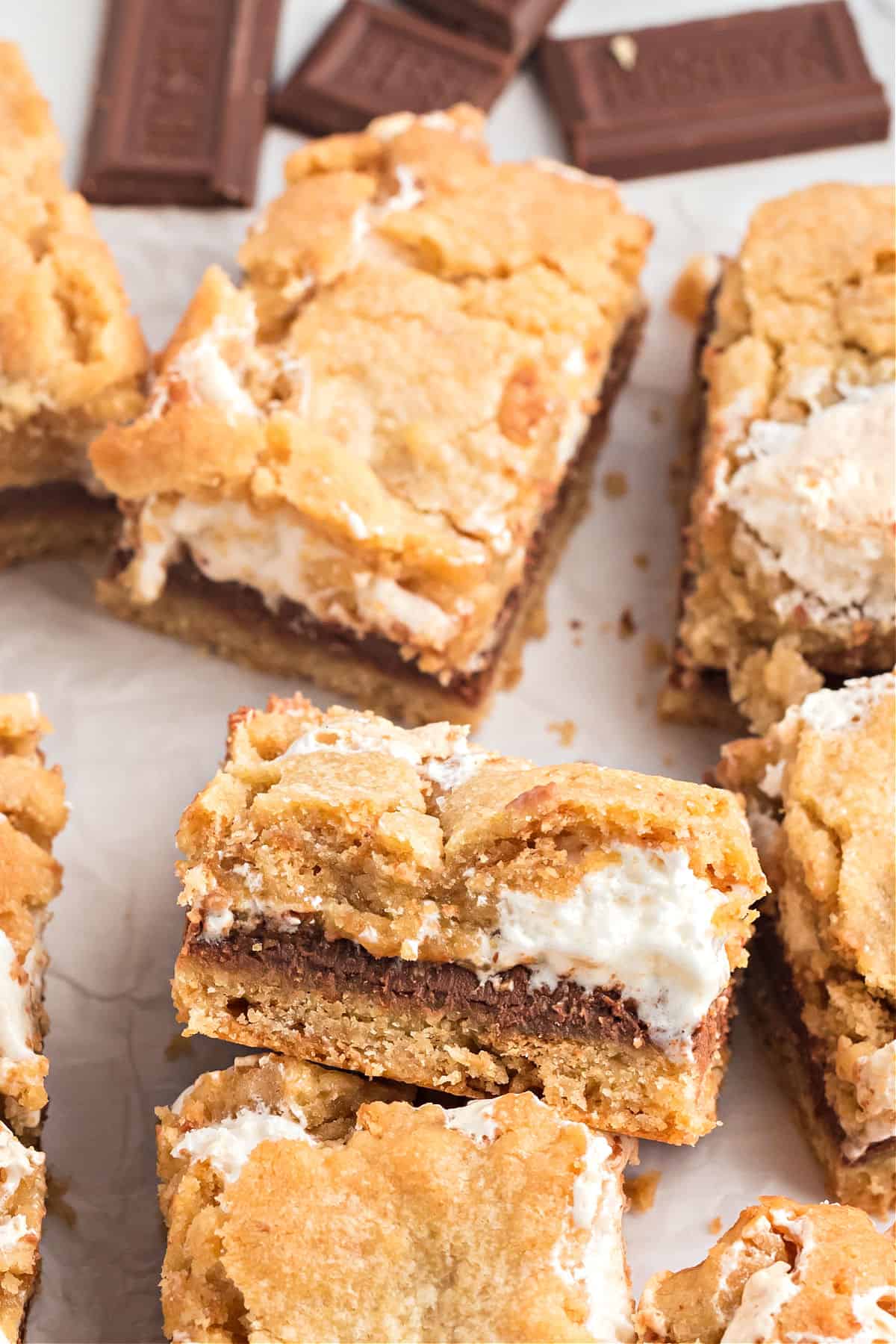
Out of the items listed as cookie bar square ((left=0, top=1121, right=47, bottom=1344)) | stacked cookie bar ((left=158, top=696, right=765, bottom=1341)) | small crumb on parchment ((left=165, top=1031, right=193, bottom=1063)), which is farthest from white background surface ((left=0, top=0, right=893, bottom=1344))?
stacked cookie bar ((left=158, top=696, right=765, bottom=1341))

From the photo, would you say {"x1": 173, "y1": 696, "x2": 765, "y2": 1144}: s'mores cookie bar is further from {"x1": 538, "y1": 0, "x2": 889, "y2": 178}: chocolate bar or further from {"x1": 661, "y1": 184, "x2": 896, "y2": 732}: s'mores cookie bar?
{"x1": 538, "y1": 0, "x2": 889, "y2": 178}: chocolate bar

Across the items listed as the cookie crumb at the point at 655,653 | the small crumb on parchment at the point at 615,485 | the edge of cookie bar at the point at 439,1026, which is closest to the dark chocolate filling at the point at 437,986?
the edge of cookie bar at the point at 439,1026

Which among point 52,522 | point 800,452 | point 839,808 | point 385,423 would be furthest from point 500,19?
point 839,808

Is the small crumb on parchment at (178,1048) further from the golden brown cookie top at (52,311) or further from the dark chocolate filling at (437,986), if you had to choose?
the golden brown cookie top at (52,311)

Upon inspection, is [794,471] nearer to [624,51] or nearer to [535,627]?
[535,627]

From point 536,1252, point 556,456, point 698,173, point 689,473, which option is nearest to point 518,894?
point 536,1252
